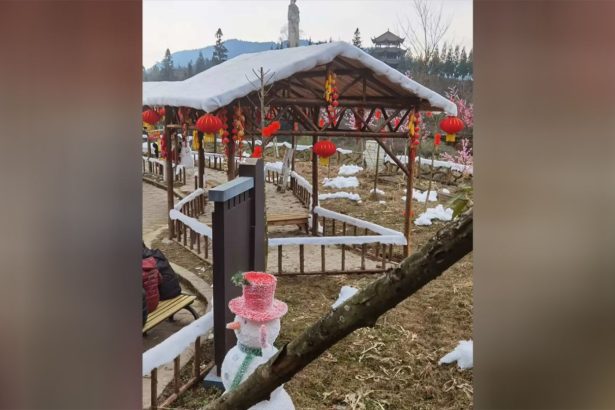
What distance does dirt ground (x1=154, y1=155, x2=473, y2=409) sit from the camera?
1472 millimetres

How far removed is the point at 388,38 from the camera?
167cm

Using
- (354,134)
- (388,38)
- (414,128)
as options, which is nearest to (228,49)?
(388,38)

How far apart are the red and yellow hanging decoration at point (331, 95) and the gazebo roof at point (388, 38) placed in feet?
3.16

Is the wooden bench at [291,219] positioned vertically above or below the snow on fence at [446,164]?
below

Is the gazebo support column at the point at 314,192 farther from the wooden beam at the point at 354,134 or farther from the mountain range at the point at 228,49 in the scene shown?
the mountain range at the point at 228,49

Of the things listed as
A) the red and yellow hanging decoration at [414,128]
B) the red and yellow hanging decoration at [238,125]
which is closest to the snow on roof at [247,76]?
the red and yellow hanging decoration at [238,125]

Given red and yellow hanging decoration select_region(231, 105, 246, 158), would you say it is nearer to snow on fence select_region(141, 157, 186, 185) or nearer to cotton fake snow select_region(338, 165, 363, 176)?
snow on fence select_region(141, 157, 186, 185)

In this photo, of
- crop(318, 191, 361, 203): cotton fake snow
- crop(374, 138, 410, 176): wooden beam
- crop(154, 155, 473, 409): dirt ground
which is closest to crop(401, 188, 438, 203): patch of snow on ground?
crop(374, 138, 410, 176): wooden beam

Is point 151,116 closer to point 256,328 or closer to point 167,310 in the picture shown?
point 167,310

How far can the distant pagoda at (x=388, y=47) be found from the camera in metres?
1.66
